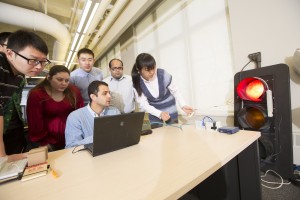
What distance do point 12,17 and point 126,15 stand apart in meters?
1.93

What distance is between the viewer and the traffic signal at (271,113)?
1368mm

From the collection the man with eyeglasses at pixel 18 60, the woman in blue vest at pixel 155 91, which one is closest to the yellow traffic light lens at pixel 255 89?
the woman in blue vest at pixel 155 91

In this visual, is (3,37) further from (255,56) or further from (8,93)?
(255,56)

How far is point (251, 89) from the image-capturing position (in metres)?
1.47

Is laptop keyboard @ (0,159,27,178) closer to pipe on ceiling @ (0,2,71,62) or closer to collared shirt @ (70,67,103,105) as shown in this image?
collared shirt @ (70,67,103,105)

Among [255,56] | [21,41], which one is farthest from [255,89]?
[21,41]

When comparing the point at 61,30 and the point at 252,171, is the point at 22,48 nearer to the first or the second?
the point at 252,171

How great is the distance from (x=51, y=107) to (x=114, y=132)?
96cm

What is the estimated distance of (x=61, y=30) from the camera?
343cm

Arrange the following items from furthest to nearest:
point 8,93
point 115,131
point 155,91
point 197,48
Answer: point 197,48 → point 155,91 → point 8,93 → point 115,131

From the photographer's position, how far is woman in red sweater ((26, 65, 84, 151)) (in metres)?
1.51

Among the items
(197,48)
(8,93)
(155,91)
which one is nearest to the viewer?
(8,93)

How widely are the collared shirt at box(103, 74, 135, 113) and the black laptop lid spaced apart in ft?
4.37

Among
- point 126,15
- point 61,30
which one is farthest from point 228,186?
point 61,30
